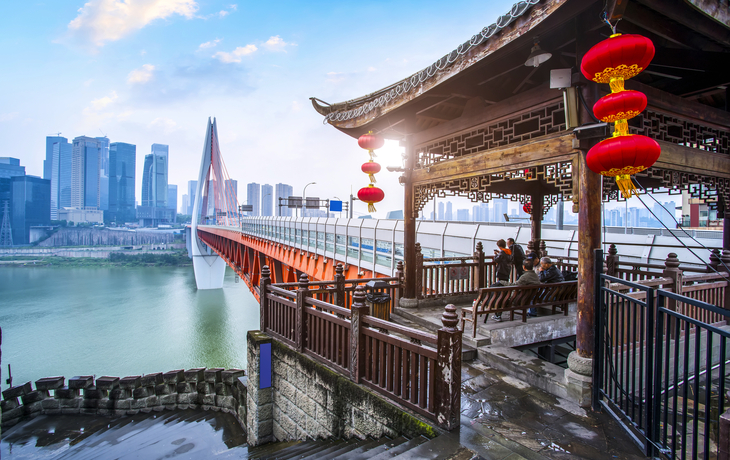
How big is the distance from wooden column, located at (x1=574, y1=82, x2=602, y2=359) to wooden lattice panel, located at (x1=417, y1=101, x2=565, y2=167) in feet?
1.94

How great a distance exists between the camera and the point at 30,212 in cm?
8138

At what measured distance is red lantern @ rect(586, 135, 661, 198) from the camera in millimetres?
3160

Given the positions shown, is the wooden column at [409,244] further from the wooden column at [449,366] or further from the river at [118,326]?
the river at [118,326]

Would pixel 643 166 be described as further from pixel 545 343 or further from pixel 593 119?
pixel 545 343

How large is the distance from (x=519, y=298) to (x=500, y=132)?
8.41 ft

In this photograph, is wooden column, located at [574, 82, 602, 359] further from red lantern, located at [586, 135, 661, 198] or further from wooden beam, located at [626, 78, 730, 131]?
wooden beam, located at [626, 78, 730, 131]

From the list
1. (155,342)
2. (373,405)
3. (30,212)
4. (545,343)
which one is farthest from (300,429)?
(30,212)

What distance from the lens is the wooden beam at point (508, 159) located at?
404 centimetres

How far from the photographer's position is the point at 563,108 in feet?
13.8

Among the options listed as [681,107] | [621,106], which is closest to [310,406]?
[621,106]

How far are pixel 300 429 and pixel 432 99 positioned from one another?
5199mm

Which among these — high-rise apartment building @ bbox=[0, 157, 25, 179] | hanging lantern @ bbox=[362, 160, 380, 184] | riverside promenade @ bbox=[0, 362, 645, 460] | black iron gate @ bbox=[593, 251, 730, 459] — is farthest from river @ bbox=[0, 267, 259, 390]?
high-rise apartment building @ bbox=[0, 157, 25, 179]

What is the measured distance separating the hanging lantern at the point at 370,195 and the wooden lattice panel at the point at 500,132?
1.04m

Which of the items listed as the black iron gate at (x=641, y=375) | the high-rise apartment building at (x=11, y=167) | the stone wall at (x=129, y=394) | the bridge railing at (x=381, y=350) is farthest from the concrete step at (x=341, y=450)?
the high-rise apartment building at (x=11, y=167)
